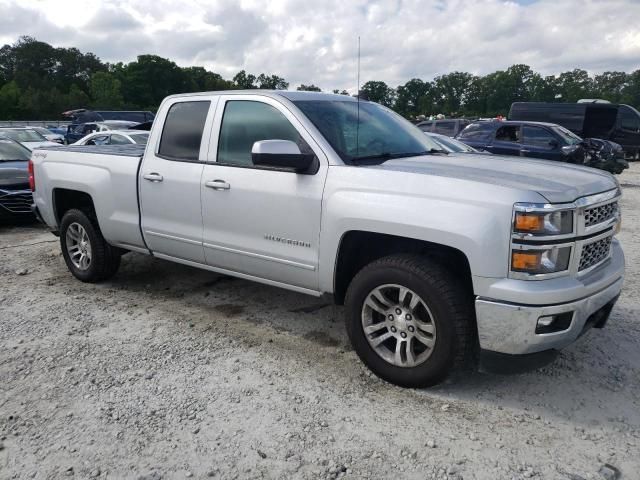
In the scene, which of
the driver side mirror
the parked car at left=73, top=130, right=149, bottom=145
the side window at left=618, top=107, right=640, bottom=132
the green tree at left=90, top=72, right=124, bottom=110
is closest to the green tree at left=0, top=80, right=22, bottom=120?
the green tree at left=90, top=72, right=124, bottom=110

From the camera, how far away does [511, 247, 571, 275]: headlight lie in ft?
9.10

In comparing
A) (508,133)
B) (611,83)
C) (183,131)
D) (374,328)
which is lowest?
(374,328)

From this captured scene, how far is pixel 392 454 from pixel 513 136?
1168cm

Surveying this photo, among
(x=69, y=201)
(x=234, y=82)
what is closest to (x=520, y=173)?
(x=69, y=201)

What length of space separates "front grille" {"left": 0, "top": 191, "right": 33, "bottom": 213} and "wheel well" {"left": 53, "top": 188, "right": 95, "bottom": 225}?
356 centimetres

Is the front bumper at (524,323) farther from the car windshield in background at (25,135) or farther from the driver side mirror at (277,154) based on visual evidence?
Answer: the car windshield in background at (25,135)

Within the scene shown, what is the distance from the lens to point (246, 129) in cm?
404

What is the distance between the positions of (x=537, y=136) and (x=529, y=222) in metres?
11.1

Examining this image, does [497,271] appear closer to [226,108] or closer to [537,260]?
[537,260]

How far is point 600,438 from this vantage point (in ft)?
9.30

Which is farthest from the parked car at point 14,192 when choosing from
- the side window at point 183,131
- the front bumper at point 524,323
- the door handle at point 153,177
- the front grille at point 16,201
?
the front bumper at point 524,323

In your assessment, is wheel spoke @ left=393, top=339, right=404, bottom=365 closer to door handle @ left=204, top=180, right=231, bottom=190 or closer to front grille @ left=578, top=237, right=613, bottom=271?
front grille @ left=578, top=237, right=613, bottom=271

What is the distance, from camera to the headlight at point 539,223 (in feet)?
8.99

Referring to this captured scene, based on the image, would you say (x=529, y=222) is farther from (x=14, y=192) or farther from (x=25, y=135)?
(x=25, y=135)
